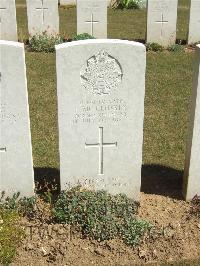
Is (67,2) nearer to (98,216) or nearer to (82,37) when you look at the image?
(82,37)

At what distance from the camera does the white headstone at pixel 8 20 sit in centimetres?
1222

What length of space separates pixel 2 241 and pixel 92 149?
4.78 ft

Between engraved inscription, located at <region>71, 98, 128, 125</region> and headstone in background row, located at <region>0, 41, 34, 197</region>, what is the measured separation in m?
0.59

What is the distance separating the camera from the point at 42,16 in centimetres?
1268

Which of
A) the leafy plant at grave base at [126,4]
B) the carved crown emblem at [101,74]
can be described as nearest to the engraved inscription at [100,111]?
the carved crown emblem at [101,74]

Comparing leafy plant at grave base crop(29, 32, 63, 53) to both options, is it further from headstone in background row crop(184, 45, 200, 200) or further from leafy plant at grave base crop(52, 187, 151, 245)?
leafy plant at grave base crop(52, 187, 151, 245)

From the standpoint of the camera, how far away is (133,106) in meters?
5.10

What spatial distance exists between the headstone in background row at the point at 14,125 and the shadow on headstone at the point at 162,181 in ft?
5.41

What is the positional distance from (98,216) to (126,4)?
46.0ft

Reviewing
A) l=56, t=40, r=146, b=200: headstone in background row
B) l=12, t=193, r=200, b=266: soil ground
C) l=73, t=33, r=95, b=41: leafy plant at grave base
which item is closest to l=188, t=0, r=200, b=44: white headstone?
l=73, t=33, r=95, b=41: leafy plant at grave base

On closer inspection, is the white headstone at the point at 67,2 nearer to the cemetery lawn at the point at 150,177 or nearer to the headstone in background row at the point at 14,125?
the cemetery lawn at the point at 150,177

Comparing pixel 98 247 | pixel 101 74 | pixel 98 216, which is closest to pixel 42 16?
pixel 101 74

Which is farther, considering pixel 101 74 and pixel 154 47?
pixel 154 47

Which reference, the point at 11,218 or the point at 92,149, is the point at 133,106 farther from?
the point at 11,218
